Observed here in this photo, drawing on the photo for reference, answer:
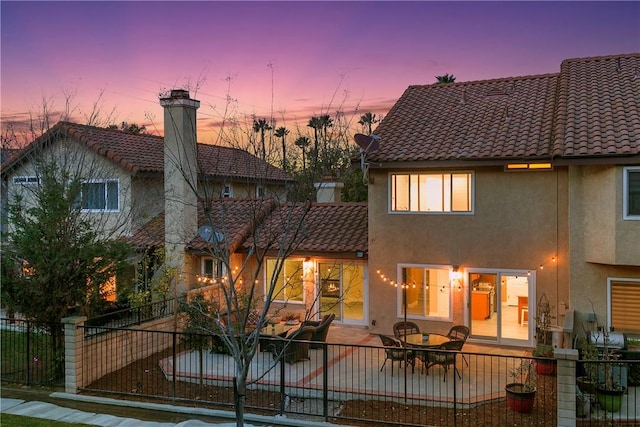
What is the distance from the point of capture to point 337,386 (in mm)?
12156

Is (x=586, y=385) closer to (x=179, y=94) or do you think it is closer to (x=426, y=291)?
(x=426, y=291)

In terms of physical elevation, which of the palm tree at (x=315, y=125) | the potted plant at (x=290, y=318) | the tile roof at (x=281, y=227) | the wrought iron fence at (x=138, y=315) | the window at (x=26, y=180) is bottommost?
the potted plant at (x=290, y=318)

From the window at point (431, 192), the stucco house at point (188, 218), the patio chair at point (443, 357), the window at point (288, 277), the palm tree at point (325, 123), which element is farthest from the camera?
the window at point (288, 277)

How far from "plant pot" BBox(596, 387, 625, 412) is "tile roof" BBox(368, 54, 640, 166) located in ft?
20.0

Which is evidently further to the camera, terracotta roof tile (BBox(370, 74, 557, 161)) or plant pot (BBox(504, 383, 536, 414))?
terracotta roof tile (BBox(370, 74, 557, 161))

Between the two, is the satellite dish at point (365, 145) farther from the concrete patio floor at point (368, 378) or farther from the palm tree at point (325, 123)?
the concrete patio floor at point (368, 378)

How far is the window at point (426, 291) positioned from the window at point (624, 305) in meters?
4.54

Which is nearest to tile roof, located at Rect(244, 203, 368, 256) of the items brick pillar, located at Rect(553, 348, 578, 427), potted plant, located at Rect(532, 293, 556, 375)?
potted plant, located at Rect(532, 293, 556, 375)

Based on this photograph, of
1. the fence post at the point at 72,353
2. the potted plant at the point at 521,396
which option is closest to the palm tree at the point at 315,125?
the potted plant at the point at 521,396

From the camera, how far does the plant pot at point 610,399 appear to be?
34.3 ft

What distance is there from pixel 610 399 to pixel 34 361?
1391cm

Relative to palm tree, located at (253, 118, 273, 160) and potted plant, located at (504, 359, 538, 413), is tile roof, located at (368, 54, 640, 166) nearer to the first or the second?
palm tree, located at (253, 118, 273, 160)

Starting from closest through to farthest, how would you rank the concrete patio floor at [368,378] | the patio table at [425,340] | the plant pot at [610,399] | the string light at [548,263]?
the plant pot at [610,399] < the concrete patio floor at [368,378] < the patio table at [425,340] < the string light at [548,263]

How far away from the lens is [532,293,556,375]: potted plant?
516 inches
